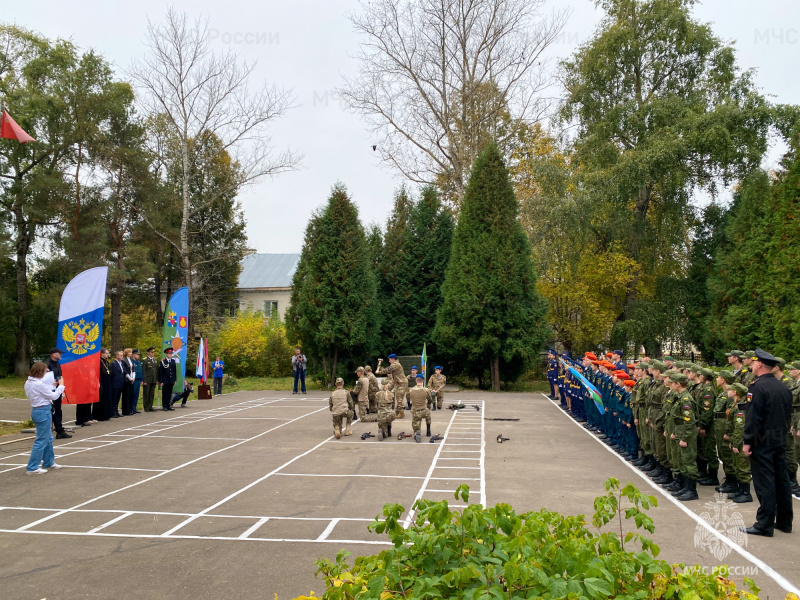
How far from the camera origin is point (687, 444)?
930cm

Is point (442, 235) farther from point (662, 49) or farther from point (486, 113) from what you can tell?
point (662, 49)

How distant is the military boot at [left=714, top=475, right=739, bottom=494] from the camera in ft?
31.3

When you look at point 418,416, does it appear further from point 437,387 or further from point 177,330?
point 177,330

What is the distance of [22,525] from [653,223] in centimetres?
3112

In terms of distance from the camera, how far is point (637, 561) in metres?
2.88

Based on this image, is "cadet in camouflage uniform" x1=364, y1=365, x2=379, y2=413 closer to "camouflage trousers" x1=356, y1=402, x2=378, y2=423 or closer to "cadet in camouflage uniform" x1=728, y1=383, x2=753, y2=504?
"camouflage trousers" x1=356, y1=402, x2=378, y2=423

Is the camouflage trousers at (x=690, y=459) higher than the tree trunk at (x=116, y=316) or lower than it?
lower

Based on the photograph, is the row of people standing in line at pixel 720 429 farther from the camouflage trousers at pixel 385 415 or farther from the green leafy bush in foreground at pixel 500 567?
the green leafy bush in foreground at pixel 500 567

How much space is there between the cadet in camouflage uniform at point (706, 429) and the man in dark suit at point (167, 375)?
15.9 meters

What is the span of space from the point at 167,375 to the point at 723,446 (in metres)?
16.5

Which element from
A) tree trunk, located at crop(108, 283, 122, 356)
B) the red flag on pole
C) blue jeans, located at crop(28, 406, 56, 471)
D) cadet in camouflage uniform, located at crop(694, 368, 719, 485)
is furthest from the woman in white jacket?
tree trunk, located at crop(108, 283, 122, 356)

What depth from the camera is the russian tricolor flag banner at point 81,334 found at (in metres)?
14.8

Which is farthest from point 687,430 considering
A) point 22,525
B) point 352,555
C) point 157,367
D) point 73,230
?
point 73,230

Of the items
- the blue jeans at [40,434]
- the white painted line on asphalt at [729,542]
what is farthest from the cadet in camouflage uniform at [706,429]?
the blue jeans at [40,434]
